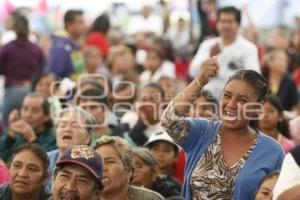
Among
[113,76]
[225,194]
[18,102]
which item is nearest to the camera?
[225,194]

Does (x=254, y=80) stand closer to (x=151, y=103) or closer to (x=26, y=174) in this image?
(x=26, y=174)

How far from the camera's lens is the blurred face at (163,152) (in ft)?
24.5

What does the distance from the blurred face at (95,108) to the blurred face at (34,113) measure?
359 millimetres

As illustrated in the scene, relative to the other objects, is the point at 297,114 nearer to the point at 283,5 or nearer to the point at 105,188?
the point at 105,188

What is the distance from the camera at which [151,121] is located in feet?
27.7

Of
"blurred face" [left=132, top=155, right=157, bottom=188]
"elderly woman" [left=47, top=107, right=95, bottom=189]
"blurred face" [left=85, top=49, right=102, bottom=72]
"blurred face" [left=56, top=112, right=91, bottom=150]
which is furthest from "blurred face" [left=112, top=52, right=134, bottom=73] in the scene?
"blurred face" [left=132, top=155, right=157, bottom=188]

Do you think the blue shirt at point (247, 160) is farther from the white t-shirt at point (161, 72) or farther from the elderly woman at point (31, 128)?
the white t-shirt at point (161, 72)

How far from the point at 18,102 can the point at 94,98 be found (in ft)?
8.19

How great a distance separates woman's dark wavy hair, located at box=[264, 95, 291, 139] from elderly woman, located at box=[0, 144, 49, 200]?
8.00 ft

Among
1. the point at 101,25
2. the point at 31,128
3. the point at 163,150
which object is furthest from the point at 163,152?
the point at 101,25

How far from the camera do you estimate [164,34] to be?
16.3 metres

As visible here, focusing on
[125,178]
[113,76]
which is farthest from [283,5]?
[125,178]

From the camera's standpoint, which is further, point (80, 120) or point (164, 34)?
point (164, 34)

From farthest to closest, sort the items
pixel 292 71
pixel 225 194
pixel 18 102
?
pixel 292 71 < pixel 18 102 < pixel 225 194
